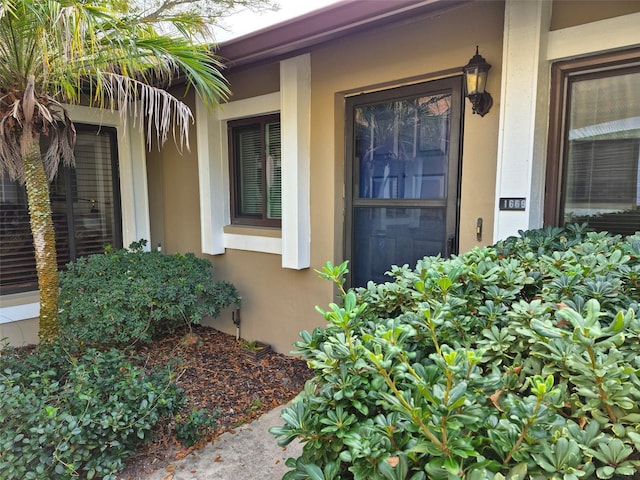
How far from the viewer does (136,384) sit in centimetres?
250

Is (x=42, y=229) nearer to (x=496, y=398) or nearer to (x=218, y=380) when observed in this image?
(x=218, y=380)

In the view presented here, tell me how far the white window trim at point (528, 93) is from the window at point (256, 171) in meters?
2.45

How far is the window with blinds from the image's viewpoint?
4.43 meters

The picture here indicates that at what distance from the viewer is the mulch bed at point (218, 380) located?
8.47 feet

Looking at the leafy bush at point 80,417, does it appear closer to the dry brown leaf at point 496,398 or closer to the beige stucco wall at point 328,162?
the beige stucco wall at point 328,162

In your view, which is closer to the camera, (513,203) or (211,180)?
(513,203)

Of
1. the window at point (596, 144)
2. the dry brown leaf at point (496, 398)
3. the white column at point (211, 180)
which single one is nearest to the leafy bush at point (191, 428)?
the dry brown leaf at point (496, 398)

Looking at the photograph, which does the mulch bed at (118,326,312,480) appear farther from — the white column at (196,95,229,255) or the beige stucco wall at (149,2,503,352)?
the white column at (196,95,229,255)

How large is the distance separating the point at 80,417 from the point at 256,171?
322cm

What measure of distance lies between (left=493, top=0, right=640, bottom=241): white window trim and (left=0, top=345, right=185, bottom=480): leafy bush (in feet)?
9.03

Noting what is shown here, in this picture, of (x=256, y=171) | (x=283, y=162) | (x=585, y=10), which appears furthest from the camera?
(x=256, y=171)

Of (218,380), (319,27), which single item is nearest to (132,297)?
(218,380)

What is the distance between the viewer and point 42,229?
324cm

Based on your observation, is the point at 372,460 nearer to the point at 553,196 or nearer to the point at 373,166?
the point at 553,196
